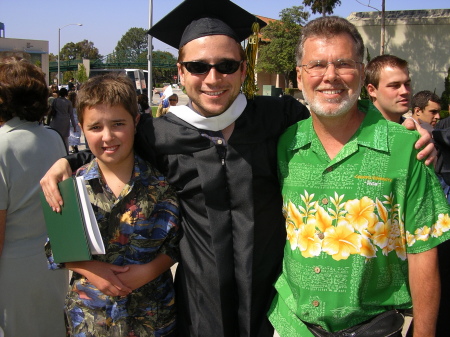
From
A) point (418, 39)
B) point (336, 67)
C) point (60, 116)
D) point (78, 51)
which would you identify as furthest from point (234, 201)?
point (78, 51)

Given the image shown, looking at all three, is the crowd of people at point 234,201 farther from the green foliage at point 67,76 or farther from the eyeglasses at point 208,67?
the green foliage at point 67,76

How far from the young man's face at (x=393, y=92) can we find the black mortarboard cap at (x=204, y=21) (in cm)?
149

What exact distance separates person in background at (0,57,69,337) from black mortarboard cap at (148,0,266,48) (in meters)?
0.84

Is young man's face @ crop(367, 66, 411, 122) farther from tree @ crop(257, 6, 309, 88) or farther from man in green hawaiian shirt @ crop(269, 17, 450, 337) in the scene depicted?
tree @ crop(257, 6, 309, 88)

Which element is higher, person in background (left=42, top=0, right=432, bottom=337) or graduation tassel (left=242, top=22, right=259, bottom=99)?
graduation tassel (left=242, top=22, right=259, bottom=99)

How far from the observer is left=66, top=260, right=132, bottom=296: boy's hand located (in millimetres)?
2043

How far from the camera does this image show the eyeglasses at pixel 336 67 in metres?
1.91

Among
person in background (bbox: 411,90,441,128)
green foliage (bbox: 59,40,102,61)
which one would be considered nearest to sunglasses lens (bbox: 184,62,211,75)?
person in background (bbox: 411,90,441,128)

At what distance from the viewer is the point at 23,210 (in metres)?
2.49

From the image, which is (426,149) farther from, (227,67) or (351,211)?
(227,67)

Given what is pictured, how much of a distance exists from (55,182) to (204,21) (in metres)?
1.11

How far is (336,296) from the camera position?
1.85 metres

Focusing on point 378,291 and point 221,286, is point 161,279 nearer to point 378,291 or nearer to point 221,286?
point 221,286

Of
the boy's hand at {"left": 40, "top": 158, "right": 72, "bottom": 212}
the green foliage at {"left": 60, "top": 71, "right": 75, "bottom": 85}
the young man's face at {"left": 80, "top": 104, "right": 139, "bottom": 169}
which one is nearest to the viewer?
the boy's hand at {"left": 40, "top": 158, "right": 72, "bottom": 212}
